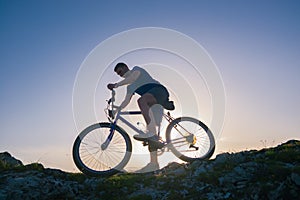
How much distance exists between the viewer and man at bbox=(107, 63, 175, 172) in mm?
11148

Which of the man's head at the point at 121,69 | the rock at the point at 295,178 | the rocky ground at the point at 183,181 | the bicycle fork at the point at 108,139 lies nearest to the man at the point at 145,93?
the man's head at the point at 121,69

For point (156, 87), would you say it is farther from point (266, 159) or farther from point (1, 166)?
point (1, 166)

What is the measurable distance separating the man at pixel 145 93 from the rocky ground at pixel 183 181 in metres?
1.18

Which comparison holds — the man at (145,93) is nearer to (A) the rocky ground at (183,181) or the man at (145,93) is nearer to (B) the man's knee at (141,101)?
(B) the man's knee at (141,101)

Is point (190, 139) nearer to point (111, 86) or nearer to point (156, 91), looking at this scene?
point (156, 91)

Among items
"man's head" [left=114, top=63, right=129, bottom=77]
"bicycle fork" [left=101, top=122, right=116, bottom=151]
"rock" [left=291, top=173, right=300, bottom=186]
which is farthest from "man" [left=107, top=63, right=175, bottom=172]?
"rock" [left=291, top=173, right=300, bottom=186]

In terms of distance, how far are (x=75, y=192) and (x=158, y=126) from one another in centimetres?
359

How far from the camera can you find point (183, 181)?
9352 mm

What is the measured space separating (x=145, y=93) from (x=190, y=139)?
2.21 metres

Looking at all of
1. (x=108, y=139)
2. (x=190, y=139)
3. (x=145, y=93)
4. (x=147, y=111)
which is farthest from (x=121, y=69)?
(x=190, y=139)

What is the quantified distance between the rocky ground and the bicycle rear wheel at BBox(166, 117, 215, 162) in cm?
93

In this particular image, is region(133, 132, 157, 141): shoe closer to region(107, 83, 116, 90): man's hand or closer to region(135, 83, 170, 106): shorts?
region(135, 83, 170, 106): shorts

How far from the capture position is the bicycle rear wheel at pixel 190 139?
11523mm

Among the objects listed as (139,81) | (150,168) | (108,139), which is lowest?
(150,168)
